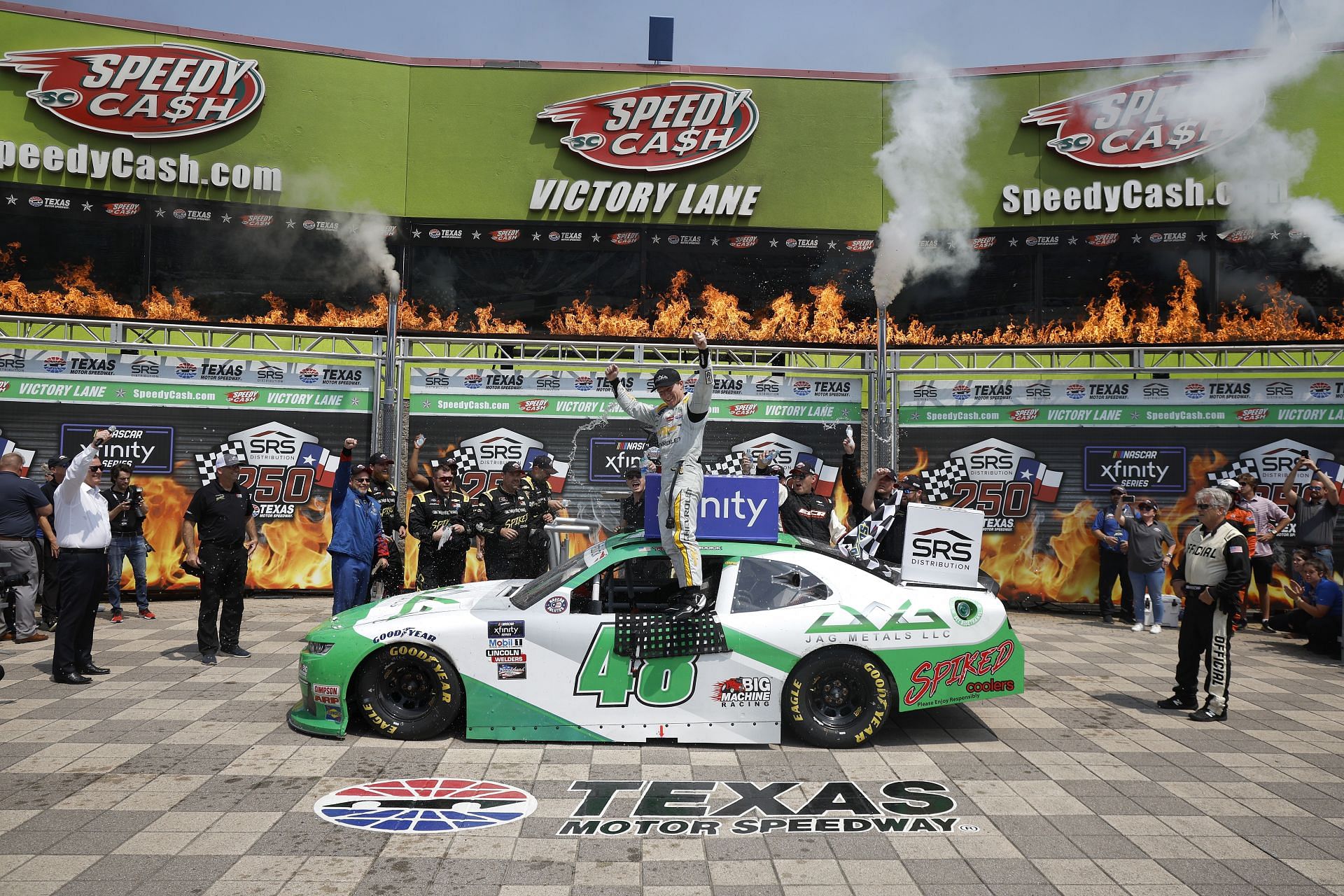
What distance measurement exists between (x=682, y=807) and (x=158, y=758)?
3.20 metres

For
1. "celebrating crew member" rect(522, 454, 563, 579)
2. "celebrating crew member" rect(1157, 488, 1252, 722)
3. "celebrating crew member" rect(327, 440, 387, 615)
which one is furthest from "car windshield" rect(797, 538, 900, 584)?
"celebrating crew member" rect(327, 440, 387, 615)

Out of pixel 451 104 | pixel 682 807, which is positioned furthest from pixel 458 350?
pixel 682 807

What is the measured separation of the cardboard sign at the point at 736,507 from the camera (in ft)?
21.9

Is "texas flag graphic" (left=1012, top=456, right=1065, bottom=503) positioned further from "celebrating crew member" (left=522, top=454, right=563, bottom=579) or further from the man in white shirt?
the man in white shirt

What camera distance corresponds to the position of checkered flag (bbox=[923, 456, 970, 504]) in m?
12.5

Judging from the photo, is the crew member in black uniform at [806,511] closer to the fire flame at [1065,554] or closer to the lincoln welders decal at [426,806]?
the fire flame at [1065,554]

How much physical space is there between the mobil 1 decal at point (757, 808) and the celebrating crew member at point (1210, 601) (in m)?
2.94

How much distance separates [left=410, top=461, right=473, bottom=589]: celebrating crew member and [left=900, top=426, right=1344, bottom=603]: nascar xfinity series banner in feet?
20.5

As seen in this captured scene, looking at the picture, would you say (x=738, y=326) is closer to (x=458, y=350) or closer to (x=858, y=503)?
(x=458, y=350)

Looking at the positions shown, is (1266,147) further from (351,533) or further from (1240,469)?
(351,533)

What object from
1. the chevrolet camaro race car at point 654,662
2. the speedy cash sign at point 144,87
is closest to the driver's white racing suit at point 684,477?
the chevrolet camaro race car at point 654,662

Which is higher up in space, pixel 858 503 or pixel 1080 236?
pixel 1080 236

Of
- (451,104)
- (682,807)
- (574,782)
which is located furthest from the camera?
(451,104)

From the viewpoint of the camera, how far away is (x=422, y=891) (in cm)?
400
